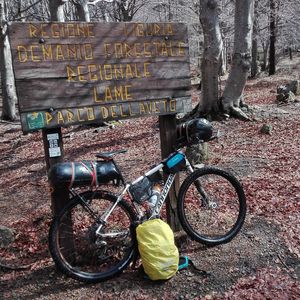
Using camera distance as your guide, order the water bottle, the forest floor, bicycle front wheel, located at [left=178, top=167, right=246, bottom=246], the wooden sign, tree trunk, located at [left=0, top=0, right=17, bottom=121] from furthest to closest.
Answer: tree trunk, located at [left=0, top=0, right=17, bottom=121]
bicycle front wheel, located at [left=178, top=167, right=246, bottom=246]
the water bottle
the forest floor
the wooden sign

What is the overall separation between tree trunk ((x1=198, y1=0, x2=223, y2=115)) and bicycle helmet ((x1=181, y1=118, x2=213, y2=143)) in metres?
7.19

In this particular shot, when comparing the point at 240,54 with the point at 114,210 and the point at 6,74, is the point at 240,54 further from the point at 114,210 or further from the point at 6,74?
the point at 6,74

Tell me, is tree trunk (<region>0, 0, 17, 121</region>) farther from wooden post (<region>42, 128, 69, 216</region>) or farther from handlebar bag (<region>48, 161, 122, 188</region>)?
handlebar bag (<region>48, 161, 122, 188</region>)

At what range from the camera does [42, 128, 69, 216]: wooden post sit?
3.71 metres

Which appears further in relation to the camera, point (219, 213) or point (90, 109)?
point (219, 213)

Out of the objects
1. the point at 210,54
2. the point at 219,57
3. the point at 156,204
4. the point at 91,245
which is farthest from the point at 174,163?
the point at 219,57

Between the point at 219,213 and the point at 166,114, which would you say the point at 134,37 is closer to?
the point at 166,114

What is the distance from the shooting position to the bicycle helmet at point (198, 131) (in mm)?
3998

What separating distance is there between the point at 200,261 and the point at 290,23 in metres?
25.3

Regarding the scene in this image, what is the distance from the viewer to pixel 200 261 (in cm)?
393

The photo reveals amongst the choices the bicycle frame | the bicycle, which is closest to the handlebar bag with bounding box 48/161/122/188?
the bicycle

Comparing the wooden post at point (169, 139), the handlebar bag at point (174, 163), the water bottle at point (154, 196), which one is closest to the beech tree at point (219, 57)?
the wooden post at point (169, 139)

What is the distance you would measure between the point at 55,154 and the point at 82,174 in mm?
431

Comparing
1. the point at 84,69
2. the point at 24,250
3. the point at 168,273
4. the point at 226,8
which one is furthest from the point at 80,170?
the point at 226,8
